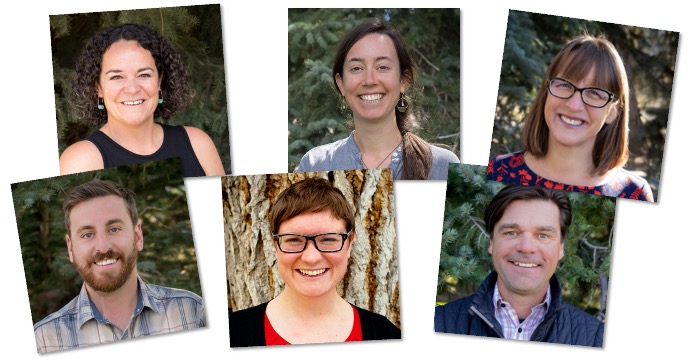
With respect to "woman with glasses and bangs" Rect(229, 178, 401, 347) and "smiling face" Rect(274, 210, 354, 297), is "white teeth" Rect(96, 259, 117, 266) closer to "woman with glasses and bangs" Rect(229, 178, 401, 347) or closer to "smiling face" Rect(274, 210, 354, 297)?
"woman with glasses and bangs" Rect(229, 178, 401, 347)

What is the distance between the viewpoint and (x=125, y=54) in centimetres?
427

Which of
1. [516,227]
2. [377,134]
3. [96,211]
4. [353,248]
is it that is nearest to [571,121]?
[516,227]

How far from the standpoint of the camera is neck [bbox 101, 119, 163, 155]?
4289mm

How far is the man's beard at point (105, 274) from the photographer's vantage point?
417 centimetres

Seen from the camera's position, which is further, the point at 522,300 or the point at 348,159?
Result: the point at 348,159

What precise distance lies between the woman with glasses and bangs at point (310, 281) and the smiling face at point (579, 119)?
1.06m

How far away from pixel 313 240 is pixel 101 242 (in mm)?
983

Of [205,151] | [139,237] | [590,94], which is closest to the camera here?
[590,94]

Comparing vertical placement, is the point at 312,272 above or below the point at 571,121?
below

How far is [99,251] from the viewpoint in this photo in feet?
13.6

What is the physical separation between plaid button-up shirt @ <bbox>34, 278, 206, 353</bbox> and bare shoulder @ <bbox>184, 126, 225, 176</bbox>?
59cm

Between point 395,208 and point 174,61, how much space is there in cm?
129

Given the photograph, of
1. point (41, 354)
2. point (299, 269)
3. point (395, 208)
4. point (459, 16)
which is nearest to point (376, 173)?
point (395, 208)

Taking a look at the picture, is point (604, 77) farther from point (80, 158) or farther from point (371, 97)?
point (80, 158)
